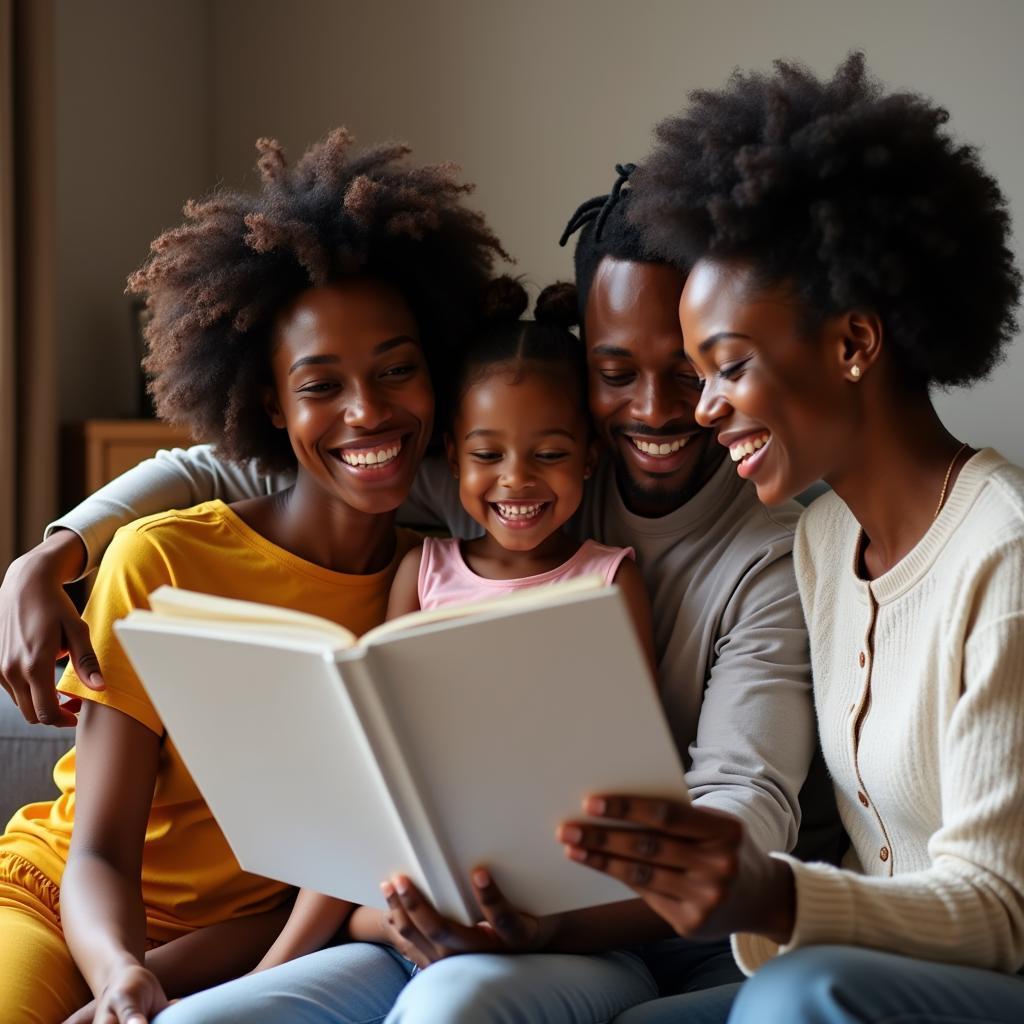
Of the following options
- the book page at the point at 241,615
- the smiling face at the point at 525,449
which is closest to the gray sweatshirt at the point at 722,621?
the smiling face at the point at 525,449

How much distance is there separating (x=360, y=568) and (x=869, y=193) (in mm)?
832

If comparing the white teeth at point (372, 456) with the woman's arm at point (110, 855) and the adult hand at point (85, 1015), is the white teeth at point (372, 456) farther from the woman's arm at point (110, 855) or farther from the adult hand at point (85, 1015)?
the adult hand at point (85, 1015)

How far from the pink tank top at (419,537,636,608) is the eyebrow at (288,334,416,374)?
0.90ft

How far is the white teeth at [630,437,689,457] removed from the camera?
1667mm

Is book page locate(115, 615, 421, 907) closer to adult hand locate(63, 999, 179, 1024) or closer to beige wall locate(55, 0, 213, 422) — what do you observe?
adult hand locate(63, 999, 179, 1024)

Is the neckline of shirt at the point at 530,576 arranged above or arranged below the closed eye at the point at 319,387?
below

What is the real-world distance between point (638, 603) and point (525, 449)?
248 millimetres

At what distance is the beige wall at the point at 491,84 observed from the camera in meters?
3.49

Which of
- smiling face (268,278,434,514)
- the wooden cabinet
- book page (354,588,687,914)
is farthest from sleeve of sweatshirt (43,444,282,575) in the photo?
the wooden cabinet

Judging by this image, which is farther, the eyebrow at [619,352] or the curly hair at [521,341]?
the curly hair at [521,341]

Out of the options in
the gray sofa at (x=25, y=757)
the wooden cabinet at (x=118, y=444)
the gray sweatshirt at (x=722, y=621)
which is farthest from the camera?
the wooden cabinet at (x=118, y=444)

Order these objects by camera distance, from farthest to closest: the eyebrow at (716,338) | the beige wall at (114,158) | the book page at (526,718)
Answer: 1. the beige wall at (114,158)
2. the eyebrow at (716,338)
3. the book page at (526,718)

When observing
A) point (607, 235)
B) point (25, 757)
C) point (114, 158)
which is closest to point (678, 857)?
point (607, 235)

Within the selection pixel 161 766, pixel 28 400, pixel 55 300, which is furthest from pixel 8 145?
pixel 161 766
